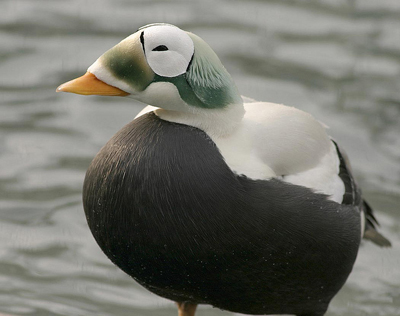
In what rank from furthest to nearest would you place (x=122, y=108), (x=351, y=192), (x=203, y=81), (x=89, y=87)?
(x=122, y=108)
(x=351, y=192)
(x=203, y=81)
(x=89, y=87)

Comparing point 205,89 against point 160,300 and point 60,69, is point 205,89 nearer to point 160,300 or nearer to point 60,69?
point 160,300

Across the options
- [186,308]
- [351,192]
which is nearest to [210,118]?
[351,192]

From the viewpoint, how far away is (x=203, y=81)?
3.37 metres

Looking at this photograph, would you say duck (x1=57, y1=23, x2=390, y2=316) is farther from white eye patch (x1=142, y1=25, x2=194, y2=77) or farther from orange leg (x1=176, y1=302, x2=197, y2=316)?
orange leg (x1=176, y1=302, x2=197, y2=316)

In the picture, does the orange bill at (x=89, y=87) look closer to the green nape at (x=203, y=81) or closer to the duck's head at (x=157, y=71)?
the duck's head at (x=157, y=71)

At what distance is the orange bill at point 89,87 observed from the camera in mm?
3232

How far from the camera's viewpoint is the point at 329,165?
4.05m

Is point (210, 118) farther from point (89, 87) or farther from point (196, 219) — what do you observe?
point (89, 87)

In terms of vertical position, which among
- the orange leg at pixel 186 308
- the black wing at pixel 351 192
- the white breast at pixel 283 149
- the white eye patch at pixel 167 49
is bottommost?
the orange leg at pixel 186 308

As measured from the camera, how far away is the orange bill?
3.23 metres

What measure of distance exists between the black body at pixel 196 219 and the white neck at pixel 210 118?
36mm

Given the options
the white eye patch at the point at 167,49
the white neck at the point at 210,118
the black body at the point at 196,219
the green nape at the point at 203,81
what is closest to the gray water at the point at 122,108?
the black body at the point at 196,219

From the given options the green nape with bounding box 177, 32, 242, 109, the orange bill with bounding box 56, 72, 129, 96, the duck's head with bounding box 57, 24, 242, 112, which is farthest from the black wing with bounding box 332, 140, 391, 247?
the orange bill with bounding box 56, 72, 129, 96

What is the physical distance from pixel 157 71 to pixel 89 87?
281 millimetres
